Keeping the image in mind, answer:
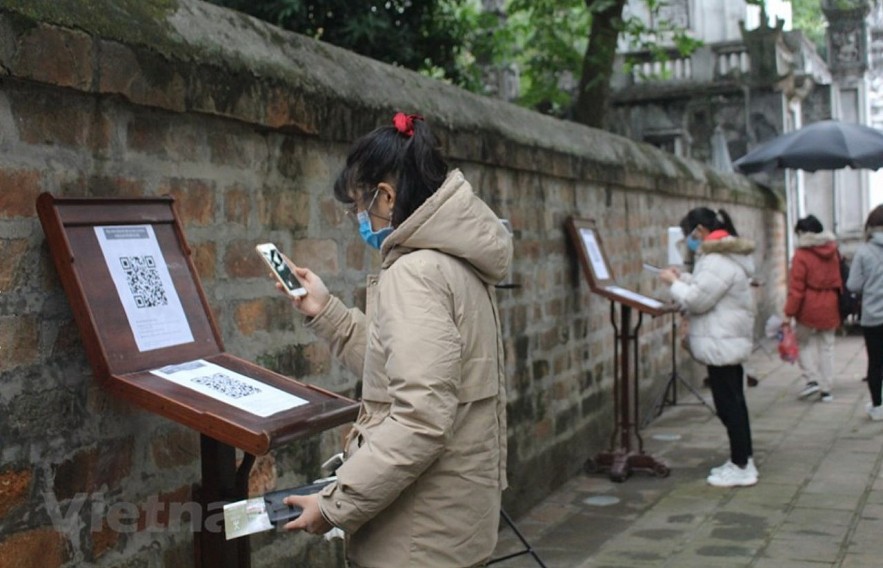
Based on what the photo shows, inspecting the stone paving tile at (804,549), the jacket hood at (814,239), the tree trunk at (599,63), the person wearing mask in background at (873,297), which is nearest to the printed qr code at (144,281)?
the stone paving tile at (804,549)

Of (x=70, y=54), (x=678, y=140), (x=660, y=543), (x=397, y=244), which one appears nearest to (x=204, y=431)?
(x=397, y=244)

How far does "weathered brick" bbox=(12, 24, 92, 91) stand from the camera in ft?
9.82

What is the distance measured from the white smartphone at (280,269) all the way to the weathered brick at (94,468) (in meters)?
0.64

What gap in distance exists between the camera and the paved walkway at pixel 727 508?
5680 millimetres

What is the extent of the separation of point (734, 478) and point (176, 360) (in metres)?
4.85

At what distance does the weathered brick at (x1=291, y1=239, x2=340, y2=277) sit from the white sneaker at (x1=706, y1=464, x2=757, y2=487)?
3442 mm

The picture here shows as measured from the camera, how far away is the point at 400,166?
9.45 ft

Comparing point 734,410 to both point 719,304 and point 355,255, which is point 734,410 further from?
point 355,255

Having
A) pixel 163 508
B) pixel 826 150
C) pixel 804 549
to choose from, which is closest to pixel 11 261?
pixel 163 508

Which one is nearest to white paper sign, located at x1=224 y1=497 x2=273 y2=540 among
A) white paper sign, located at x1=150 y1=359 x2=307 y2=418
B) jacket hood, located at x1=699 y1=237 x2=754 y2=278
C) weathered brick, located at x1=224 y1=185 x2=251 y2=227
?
white paper sign, located at x1=150 y1=359 x2=307 y2=418

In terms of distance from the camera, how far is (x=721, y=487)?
716cm

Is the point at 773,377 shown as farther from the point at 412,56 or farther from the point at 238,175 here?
the point at 238,175

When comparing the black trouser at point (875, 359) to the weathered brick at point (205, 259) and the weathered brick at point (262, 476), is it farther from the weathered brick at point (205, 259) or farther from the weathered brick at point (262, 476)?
the weathered brick at point (205, 259)

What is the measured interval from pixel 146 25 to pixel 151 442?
49.5 inches
